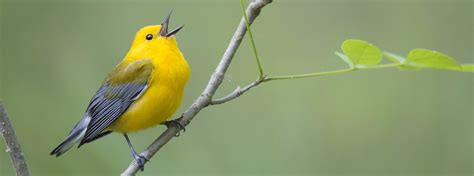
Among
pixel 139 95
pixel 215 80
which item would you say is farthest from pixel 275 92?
pixel 215 80

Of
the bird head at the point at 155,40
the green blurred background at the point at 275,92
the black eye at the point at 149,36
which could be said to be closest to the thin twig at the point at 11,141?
the bird head at the point at 155,40

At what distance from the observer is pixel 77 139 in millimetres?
5168

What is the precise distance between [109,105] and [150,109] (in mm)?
489

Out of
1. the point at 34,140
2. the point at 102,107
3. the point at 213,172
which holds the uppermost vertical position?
the point at 102,107

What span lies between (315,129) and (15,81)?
3172mm

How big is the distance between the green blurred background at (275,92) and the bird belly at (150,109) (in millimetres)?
1148

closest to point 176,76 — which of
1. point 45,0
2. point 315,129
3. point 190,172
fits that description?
point 190,172

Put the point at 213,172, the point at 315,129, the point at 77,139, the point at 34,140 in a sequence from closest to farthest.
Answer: the point at 77,139
the point at 34,140
the point at 213,172
the point at 315,129

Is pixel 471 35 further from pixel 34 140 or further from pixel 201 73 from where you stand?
pixel 34 140

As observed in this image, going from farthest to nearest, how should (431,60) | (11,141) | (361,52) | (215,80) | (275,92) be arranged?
1. (275,92)
2. (215,80)
3. (11,141)
4. (361,52)
5. (431,60)

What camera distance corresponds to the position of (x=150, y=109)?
5098mm

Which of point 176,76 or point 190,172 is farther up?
point 176,76

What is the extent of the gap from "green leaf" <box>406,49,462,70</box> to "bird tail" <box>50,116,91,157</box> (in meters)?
2.92

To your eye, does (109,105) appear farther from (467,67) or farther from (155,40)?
(467,67)
